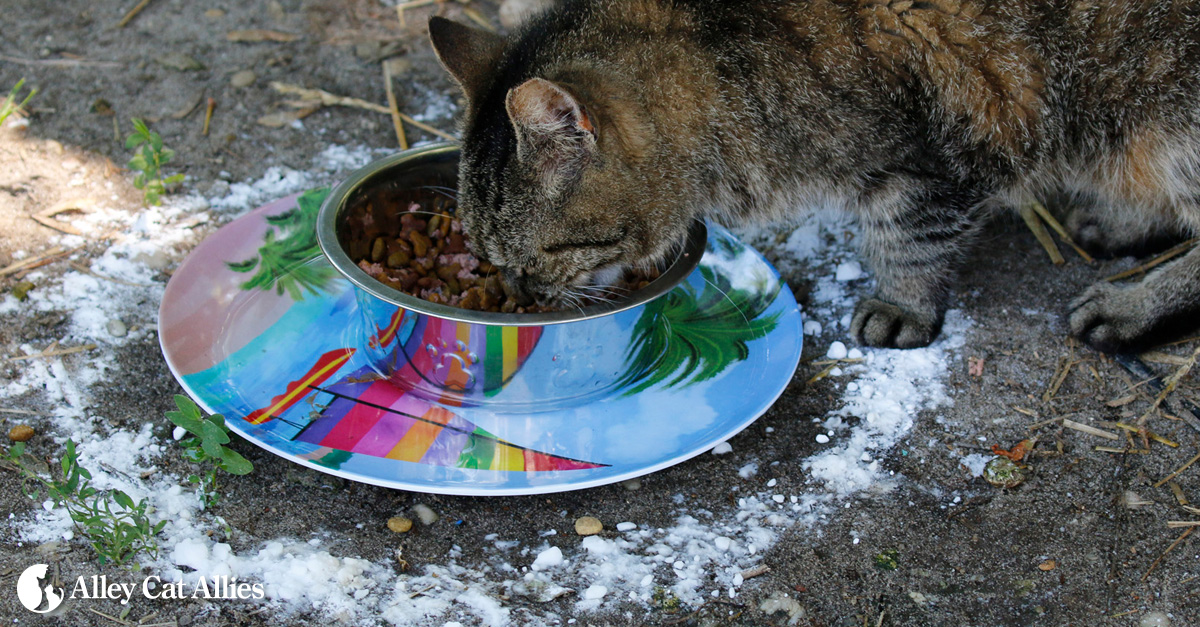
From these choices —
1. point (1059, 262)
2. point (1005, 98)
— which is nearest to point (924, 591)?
point (1005, 98)

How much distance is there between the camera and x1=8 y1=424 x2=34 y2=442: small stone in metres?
2.06

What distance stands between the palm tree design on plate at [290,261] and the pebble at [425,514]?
77cm

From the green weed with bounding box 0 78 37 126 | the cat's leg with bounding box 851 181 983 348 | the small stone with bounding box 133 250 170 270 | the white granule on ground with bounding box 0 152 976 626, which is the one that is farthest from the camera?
the green weed with bounding box 0 78 37 126

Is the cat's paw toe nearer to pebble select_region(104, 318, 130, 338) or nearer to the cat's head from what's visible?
the cat's head

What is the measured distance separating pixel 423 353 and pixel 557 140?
0.60 meters

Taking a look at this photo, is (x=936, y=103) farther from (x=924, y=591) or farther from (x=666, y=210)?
(x=924, y=591)

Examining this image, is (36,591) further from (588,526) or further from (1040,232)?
(1040,232)

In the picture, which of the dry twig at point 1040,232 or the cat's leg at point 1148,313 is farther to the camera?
the dry twig at point 1040,232

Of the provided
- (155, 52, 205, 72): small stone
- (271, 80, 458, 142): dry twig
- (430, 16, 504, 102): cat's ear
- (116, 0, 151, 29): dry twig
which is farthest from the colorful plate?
(116, 0, 151, 29): dry twig

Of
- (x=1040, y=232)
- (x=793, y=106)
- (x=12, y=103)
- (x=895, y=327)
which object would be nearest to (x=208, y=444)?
(x=793, y=106)

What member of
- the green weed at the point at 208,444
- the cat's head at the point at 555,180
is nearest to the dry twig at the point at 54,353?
the green weed at the point at 208,444

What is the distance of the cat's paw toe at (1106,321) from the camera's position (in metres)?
2.37

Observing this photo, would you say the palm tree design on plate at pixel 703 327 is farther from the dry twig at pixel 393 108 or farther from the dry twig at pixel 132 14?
the dry twig at pixel 132 14

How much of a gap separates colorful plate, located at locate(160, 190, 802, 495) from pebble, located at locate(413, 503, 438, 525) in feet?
0.37
